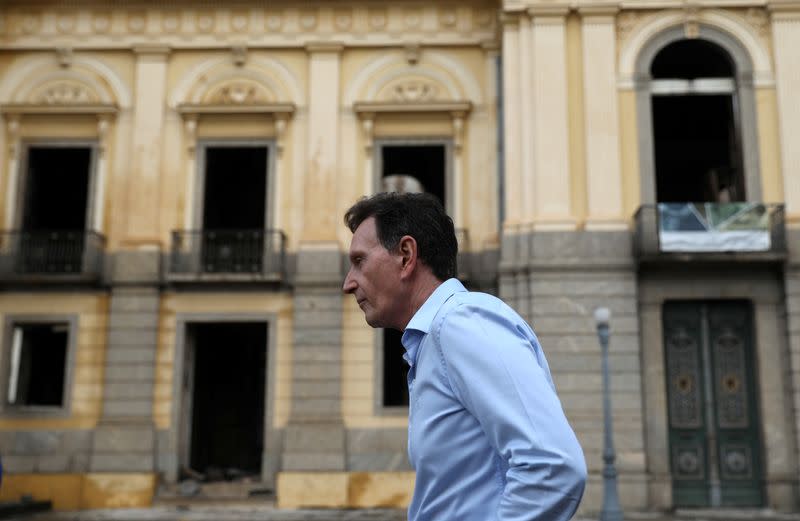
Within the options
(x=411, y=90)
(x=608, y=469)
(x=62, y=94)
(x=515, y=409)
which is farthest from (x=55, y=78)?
(x=515, y=409)

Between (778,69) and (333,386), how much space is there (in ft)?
40.7

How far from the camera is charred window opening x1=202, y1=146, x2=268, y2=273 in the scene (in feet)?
62.4

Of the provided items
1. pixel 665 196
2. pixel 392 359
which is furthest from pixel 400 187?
pixel 665 196

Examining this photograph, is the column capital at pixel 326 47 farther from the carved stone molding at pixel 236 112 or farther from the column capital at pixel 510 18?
the column capital at pixel 510 18

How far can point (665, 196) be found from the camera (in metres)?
23.7

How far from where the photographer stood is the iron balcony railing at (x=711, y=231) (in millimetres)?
16688

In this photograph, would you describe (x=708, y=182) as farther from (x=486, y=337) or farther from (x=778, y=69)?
(x=486, y=337)

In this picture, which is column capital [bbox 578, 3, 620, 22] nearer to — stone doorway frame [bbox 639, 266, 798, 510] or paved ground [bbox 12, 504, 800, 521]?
stone doorway frame [bbox 639, 266, 798, 510]

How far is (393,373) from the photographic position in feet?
62.8

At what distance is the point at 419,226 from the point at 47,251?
62.9 feet

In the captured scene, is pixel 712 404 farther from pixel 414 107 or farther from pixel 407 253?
pixel 407 253

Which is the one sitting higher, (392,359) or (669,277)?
(669,277)

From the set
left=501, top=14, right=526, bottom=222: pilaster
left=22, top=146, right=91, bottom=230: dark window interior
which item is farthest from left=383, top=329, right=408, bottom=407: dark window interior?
left=22, top=146, right=91, bottom=230: dark window interior

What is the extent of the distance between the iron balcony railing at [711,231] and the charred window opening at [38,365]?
13803 millimetres
